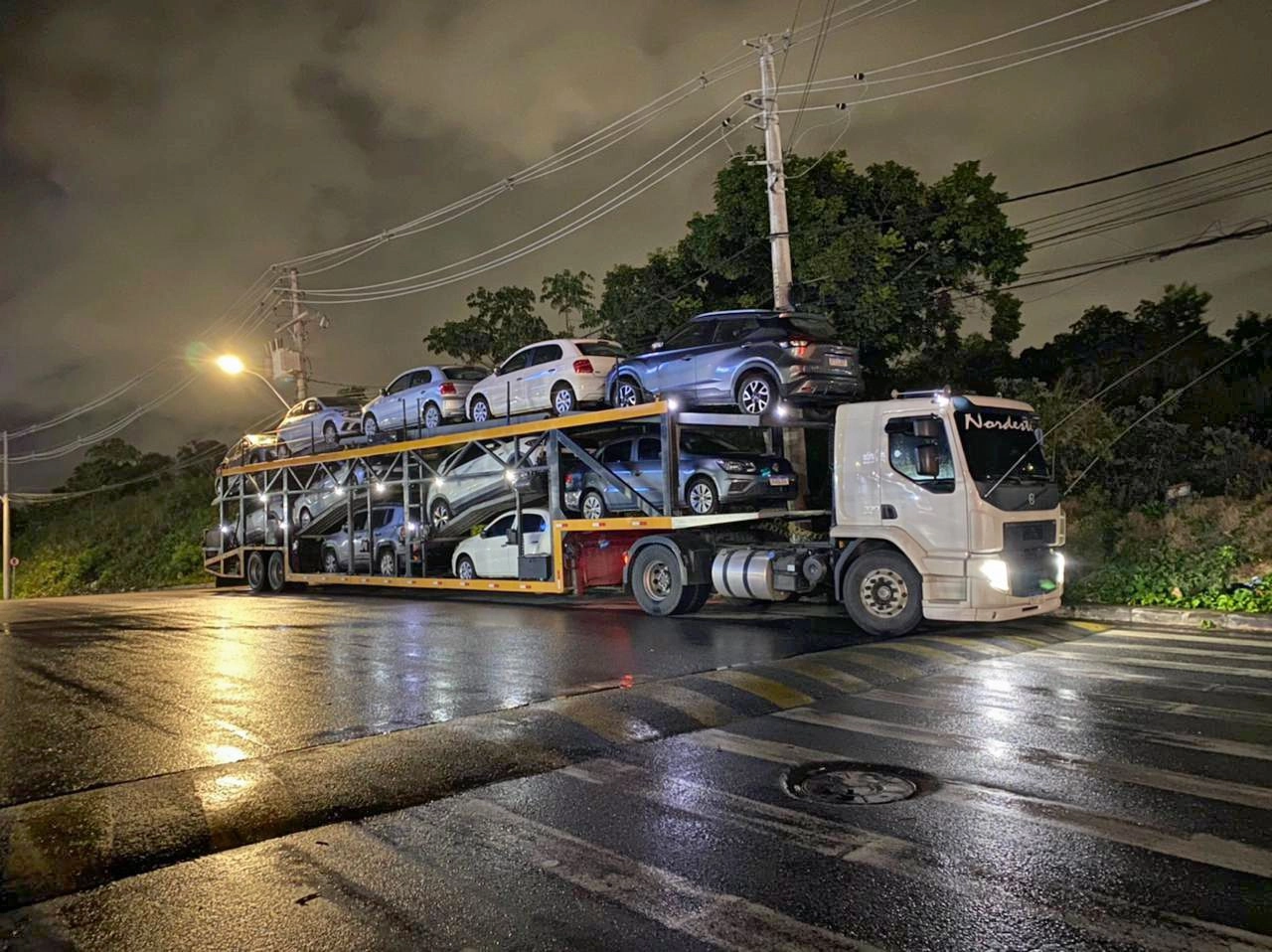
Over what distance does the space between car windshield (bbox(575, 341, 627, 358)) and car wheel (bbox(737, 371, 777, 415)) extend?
3.17 metres

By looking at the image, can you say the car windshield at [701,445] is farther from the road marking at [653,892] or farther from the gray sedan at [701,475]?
the road marking at [653,892]

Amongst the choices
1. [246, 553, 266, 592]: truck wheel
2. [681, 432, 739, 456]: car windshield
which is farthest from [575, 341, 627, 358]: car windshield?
[246, 553, 266, 592]: truck wheel

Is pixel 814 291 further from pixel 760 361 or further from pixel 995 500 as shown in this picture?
pixel 995 500

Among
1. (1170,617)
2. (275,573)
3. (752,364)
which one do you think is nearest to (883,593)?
(752,364)

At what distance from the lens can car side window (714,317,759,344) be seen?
500 inches

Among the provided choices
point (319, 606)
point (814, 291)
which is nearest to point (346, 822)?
point (319, 606)

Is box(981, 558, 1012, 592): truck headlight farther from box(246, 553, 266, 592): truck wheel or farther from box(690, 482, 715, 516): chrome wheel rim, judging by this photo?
box(246, 553, 266, 592): truck wheel

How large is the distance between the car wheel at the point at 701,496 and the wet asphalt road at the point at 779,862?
6.18m

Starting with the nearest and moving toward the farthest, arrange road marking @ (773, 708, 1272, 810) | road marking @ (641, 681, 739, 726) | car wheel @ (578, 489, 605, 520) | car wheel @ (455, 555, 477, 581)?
road marking @ (773, 708, 1272, 810), road marking @ (641, 681, 739, 726), car wheel @ (578, 489, 605, 520), car wheel @ (455, 555, 477, 581)

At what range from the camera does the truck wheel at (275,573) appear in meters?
21.2

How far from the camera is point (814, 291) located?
1856cm

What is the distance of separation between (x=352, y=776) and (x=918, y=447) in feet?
22.6

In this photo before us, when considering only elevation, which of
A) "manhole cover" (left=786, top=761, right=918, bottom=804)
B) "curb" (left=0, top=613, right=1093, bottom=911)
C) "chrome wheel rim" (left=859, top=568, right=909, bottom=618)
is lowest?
"manhole cover" (left=786, top=761, right=918, bottom=804)

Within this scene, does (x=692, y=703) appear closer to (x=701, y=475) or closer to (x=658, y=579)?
(x=701, y=475)
